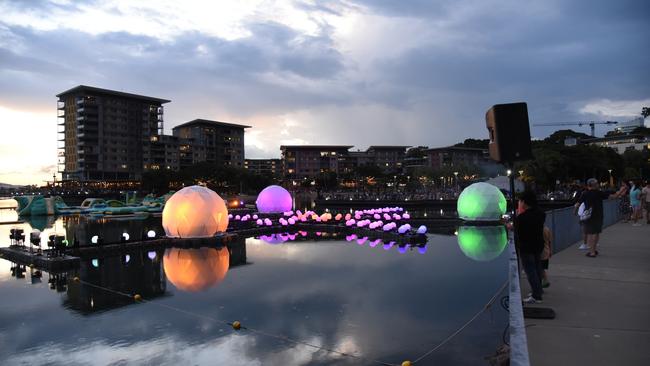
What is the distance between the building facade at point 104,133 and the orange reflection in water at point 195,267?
10549 centimetres

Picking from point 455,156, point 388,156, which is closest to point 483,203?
point 455,156

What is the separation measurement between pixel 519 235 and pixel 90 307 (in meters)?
10.6

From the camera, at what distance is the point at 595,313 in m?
7.43

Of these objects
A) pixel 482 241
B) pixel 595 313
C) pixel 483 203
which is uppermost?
pixel 483 203

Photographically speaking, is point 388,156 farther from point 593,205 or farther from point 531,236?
point 531,236

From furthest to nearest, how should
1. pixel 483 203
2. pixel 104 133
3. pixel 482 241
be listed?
pixel 104 133 < pixel 483 203 < pixel 482 241

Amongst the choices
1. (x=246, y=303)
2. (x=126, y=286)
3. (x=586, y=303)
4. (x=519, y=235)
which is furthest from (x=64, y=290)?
(x=586, y=303)

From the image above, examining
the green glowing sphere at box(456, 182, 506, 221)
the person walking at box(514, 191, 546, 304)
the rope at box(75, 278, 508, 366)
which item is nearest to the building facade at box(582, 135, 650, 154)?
the green glowing sphere at box(456, 182, 506, 221)

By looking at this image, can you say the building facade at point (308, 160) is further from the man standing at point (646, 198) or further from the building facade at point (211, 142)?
the man standing at point (646, 198)

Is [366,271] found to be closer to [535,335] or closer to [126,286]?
[126,286]

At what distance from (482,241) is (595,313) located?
1626 centimetres

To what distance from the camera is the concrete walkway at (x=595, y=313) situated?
228 inches

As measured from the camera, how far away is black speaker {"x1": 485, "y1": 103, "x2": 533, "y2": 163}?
7.59 m

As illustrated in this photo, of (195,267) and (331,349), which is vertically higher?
(195,267)
